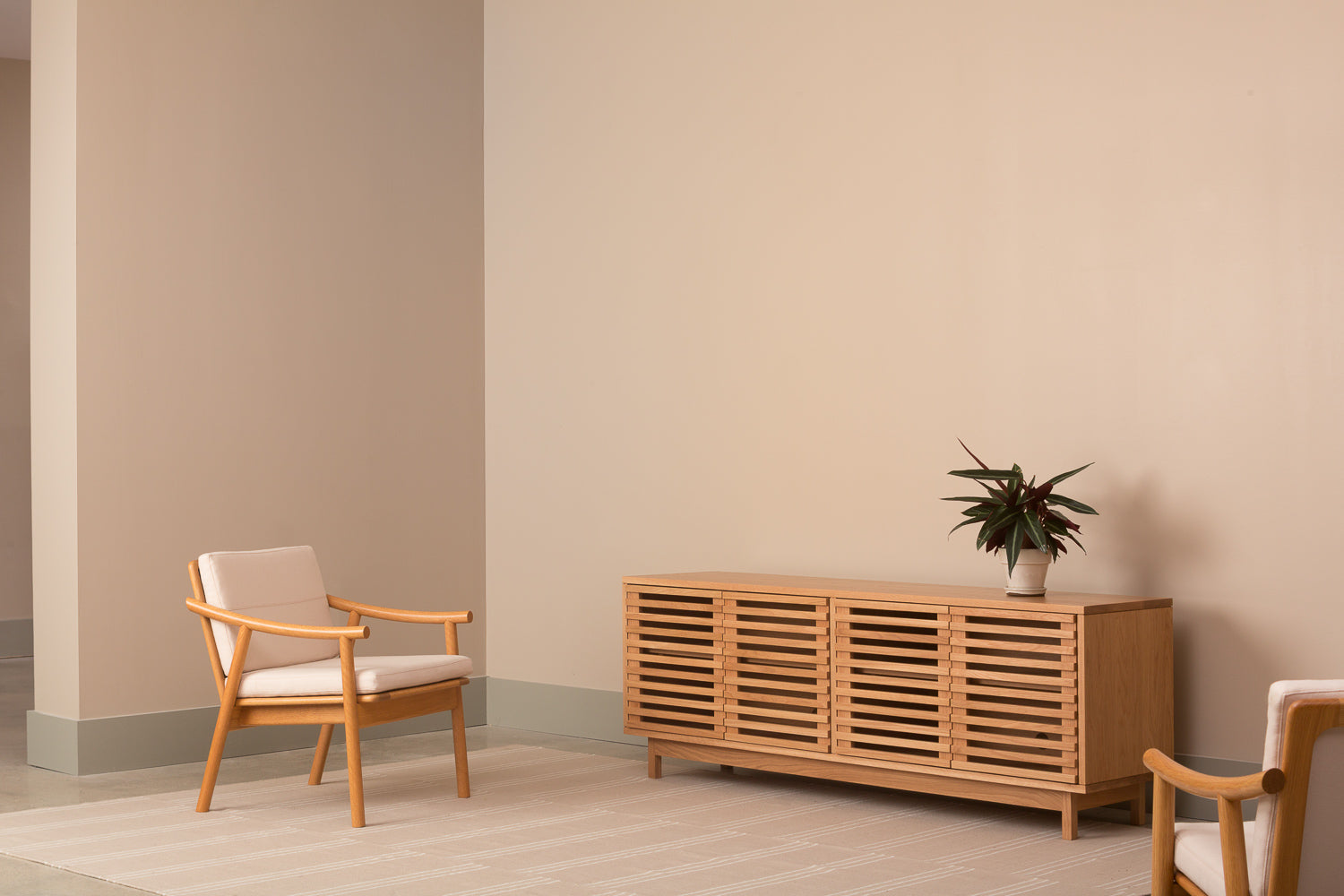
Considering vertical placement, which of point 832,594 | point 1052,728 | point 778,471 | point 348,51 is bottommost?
point 1052,728

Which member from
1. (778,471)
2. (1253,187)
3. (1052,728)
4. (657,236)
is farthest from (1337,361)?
(657,236)

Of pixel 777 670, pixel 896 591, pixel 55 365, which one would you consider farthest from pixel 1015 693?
pixel 55 365

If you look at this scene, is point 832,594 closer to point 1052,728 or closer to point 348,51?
point 1052,728

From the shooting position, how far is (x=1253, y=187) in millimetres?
4488

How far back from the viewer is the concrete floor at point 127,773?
381cm

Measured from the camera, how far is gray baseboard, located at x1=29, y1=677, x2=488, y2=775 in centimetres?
538

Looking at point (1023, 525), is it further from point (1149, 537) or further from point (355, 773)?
point (355, 773)

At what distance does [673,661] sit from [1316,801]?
3.09 meters

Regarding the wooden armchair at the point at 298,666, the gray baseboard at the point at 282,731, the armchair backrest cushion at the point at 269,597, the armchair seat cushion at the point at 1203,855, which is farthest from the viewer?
the gray baseboard at the point at 282,731

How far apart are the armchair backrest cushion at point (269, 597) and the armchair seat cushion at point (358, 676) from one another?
98 mm

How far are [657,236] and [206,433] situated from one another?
2.09 metres

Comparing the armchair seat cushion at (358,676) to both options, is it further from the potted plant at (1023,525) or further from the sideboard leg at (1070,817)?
the sideboard leg at (1070,817)

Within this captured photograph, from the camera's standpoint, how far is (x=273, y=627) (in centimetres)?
459

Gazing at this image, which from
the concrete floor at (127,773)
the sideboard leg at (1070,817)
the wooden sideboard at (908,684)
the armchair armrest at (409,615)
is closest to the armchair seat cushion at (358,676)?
the armchair armrest at (409,615)
